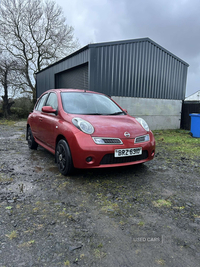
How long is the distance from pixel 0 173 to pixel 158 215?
280cm

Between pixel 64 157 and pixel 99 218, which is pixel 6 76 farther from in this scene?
pixel 99 218

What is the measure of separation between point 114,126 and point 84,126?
528 millimetres

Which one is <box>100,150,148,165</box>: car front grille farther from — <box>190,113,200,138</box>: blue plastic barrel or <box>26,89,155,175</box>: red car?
<box>190,113,200,138</box>: blue plastic barrel

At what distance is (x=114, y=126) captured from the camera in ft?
10.7

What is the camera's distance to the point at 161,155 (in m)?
5.16

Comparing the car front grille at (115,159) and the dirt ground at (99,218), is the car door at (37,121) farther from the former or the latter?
the car front grille at (115,159)

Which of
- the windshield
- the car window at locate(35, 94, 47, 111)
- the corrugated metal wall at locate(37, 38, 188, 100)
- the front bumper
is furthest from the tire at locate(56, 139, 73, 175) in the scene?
the corrugated metal wall at locate(37, 38, 188, 100)

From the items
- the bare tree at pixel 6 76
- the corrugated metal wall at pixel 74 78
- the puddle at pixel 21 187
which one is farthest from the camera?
the bare tree at pixel 6 76

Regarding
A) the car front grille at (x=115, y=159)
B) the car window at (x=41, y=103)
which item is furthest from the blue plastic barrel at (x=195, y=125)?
the car window at (x=41, y=103)

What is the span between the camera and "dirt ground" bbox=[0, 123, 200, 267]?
162 cm

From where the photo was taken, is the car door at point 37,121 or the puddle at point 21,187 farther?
the car door at point 37,121

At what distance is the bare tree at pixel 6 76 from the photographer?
14969 millimetres

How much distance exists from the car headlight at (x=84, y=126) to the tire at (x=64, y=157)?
0.40 metres

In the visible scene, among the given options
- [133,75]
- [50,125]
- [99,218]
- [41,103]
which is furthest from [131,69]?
[99,218]
